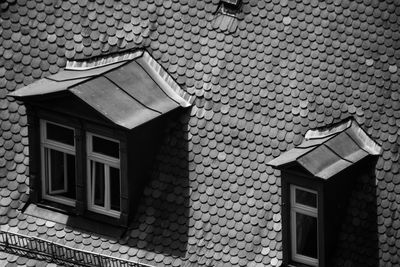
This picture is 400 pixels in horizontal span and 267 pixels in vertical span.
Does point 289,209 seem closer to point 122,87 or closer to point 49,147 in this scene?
point 122,87

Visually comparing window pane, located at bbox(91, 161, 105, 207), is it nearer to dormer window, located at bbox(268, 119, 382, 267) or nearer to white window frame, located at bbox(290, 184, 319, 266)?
dormer window, located at bbox(268, 119, 382, 267)

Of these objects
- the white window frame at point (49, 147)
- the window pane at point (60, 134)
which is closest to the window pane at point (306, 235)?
the white window frame at point (49, 147)

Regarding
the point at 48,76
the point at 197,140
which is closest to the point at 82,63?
the point at 48,76

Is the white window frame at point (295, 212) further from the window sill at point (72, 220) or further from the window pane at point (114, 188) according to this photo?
the window pane at point (114, 188)

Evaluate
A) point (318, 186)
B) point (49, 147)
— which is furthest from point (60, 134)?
point (318, 186)

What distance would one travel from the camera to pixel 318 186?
44.6m

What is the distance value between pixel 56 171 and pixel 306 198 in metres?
6.92

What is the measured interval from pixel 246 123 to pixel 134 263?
14.9 ft

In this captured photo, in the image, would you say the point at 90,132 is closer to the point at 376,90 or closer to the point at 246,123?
the point at 246,123

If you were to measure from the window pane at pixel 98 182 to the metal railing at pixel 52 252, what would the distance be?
5.03ft

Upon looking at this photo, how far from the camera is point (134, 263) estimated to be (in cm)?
4612

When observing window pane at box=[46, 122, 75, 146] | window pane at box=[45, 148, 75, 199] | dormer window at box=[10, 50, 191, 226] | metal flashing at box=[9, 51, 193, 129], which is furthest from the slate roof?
window pane at box=[46, 122, 75, 146]

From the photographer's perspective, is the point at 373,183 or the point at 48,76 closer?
the point at 373,183

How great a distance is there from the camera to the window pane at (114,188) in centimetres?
4703
